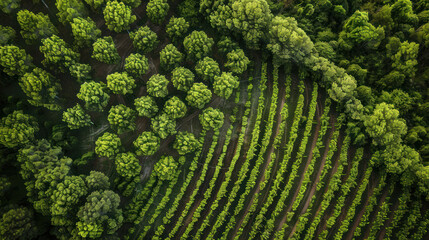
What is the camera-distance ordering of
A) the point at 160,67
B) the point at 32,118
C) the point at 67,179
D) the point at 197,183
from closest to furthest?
the point at 67,179 < the point at 32,118 < the point at 197,183 < the point at 160,67

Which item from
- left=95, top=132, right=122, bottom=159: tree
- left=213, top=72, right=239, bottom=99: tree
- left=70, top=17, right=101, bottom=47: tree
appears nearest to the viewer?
left=95, top=132, right=122, bottom=159: tree

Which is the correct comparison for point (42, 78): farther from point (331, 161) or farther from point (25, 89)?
point (331, 161)

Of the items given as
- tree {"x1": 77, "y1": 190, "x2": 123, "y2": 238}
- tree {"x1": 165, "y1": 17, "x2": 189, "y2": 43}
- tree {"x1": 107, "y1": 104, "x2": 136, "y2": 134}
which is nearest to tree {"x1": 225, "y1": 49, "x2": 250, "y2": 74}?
tree {"x1": 165, "y1": 17, "x2": 189, "y2": 43}

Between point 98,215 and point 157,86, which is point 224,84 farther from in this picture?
point 98,215

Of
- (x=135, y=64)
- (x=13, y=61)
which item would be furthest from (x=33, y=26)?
(x=135, y=64)

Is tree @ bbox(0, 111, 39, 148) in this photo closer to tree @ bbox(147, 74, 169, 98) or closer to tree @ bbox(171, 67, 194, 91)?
tree @ bbox(147, 74, 169, 98)

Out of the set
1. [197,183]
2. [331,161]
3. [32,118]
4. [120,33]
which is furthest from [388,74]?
[32,118]
